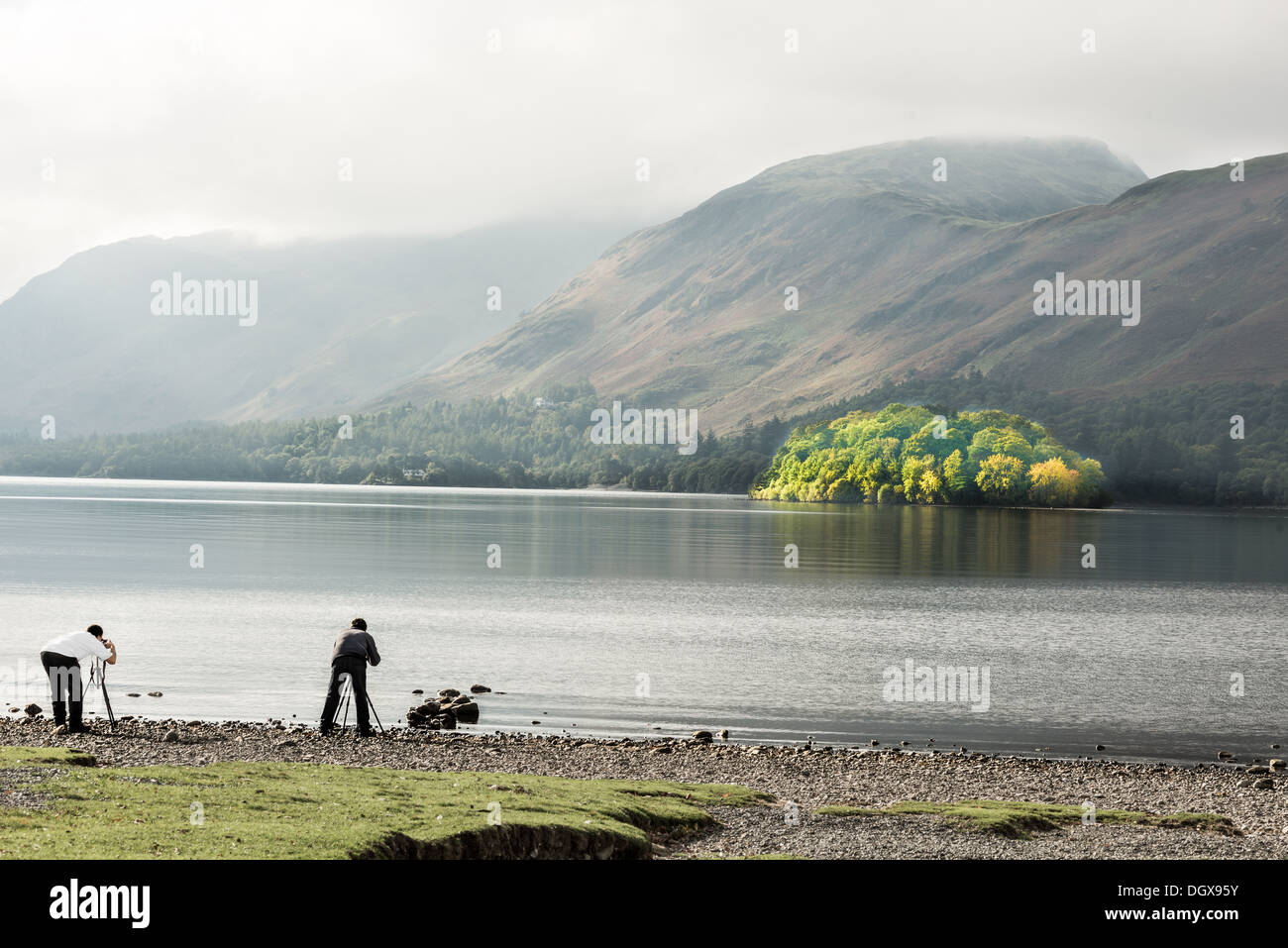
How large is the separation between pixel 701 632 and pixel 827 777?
33.3 metres

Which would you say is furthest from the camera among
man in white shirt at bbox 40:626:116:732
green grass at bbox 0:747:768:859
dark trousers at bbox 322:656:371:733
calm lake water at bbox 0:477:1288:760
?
calm lake water at bbox 0:477:1288:760

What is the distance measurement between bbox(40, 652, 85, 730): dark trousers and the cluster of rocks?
9213 millimetres

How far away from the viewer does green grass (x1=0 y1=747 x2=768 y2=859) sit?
1678cm

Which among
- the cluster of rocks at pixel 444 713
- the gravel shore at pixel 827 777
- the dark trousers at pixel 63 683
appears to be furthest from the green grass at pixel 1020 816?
the dark trousers at pixel 63 683

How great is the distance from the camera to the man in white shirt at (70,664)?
3086cm

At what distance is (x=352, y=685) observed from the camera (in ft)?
108

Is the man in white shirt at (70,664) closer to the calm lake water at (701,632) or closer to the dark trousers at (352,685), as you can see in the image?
the calm lake water at (701,632)

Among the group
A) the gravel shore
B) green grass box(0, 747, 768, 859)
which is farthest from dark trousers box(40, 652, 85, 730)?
green grass box(0, 747, 768, 859)

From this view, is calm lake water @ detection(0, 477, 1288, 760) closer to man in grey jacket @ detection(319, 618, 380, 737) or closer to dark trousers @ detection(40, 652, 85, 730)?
man in grey jacket @ detection(319, 618, 380, 737)

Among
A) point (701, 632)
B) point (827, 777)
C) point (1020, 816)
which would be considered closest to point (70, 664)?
point (827, 777)

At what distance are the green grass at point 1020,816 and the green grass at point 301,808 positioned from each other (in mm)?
3171

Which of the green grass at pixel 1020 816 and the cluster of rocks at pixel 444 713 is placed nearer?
the green grass at pixel 1020 816

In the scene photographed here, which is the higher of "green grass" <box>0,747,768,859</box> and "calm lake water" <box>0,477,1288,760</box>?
"green grass" <box>0,747,768,859</box>
